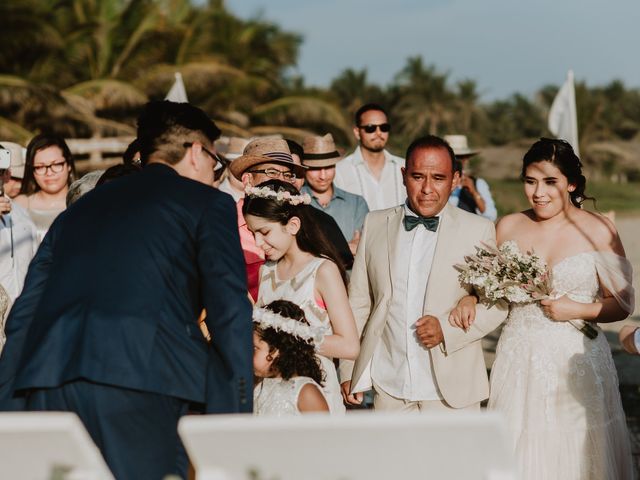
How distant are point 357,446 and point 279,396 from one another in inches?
85.5

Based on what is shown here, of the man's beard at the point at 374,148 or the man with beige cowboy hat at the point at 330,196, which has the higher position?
the man's beard at the point at 374,148

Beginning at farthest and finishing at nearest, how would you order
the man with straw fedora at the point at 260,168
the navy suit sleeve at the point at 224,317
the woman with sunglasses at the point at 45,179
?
the woman with sunglasses at the point at 45,179 < the man with straw fedora at the point at 260,168 < the navy suit sleeve at the point at 224,317

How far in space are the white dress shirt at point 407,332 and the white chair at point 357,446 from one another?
101 inches

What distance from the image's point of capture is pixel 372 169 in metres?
8.69

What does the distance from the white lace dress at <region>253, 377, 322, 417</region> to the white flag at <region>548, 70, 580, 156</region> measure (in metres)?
10.2

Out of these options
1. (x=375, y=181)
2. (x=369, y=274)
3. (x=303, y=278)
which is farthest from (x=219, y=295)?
(x=375, y=181)

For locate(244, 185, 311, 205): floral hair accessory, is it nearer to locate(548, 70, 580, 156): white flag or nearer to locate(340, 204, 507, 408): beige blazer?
locate(340, 204, 507, 408): beige blazer

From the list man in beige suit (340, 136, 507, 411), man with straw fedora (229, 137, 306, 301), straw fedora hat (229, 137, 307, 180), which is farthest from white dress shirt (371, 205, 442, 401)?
straw fedora hat (229, 137, 307, 180)

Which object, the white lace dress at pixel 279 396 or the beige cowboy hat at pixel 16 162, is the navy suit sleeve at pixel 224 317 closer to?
the white lace dress at pixel 279 396

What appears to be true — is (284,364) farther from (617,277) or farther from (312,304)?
(617,277)

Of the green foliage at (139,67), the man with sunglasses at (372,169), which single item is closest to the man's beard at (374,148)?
the man with sunglasses at (372,169)

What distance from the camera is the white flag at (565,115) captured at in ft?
47.0

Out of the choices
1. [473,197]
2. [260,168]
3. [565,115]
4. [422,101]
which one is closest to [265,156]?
[260,168]

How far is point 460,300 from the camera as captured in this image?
17.0 ft
